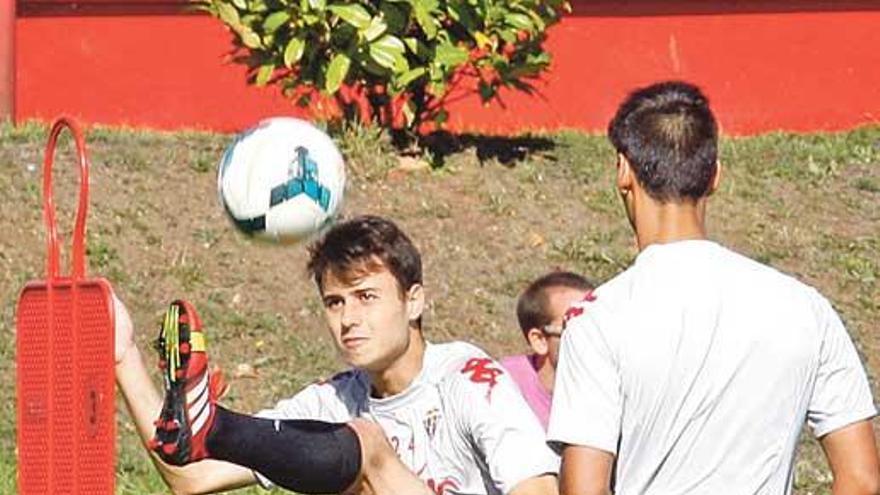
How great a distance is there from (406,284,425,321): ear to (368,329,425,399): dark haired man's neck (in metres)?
0.04

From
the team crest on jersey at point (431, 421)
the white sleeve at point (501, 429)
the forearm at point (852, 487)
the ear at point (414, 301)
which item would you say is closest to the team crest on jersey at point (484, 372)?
the white sleeve at point (501, 429)

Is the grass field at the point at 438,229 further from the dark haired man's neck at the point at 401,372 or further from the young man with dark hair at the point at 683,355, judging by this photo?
the young man with dark hair at the point at 683,355

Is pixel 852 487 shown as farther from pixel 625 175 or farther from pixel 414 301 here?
pixel 414 301

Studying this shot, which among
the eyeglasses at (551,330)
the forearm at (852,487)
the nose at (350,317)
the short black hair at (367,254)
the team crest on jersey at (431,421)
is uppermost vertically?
the short black hair at (367,254)

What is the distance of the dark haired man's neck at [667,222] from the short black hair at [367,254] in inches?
51.8

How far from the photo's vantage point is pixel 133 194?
40.9 ft

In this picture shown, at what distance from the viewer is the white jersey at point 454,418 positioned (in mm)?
5996

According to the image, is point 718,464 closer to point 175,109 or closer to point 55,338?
point 55,338

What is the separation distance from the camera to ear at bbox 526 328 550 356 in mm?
8181

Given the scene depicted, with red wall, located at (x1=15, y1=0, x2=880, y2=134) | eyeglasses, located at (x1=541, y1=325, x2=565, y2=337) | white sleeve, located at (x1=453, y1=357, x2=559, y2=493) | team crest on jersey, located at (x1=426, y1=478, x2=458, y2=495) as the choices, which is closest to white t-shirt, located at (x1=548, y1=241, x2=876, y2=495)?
white sleeve, located at (x1=453, y1=357, x2=559, y2=493)

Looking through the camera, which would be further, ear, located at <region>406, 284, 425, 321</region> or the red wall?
the red wall

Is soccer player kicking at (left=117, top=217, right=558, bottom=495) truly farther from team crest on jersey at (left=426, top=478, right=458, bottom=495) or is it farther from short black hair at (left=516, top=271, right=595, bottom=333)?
short black hair at (left=516, top=271, right=595, bottom=333)

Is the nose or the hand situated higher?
the nose

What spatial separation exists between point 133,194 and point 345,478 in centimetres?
660
